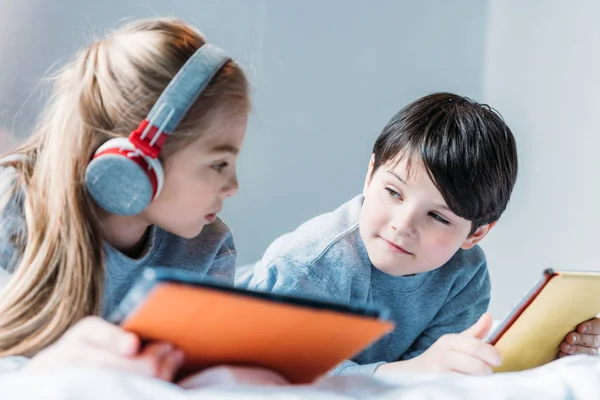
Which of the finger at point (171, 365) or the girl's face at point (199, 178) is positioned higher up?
the girl's face at point (199, 178)

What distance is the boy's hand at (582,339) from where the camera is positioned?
1170mm

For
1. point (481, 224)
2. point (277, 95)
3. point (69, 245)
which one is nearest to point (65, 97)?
point (69, 245)

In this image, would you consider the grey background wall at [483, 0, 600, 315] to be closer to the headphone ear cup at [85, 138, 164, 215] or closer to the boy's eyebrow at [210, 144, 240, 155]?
the boy's eyebrow at [210, 144, 240, 155]

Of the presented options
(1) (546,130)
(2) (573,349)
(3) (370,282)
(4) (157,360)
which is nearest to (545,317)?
(2) (573,349)

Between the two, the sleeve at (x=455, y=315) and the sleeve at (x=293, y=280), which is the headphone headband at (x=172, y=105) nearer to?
the sleeve at (x=293, y=280)

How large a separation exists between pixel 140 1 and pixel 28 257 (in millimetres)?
817

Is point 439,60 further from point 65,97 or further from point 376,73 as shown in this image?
point 65,97

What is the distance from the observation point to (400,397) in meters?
0.74

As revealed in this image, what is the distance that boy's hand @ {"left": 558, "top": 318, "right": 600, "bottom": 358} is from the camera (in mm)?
1170

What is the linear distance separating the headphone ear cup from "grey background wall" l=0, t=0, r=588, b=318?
2.95 ft

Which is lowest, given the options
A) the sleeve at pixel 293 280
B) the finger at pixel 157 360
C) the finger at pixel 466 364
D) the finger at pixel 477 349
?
the sleeve at pixel 293 280

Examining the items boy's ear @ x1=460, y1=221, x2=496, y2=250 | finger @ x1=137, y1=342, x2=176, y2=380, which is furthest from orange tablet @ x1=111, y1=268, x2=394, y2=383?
boy's ear @ x1=460, y1=221, x2=496, y2=250

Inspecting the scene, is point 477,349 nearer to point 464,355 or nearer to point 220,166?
point 464,355

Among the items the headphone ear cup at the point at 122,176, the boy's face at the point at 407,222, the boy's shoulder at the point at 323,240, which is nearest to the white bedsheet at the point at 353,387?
the headphone ear cup at the point at 122,176
